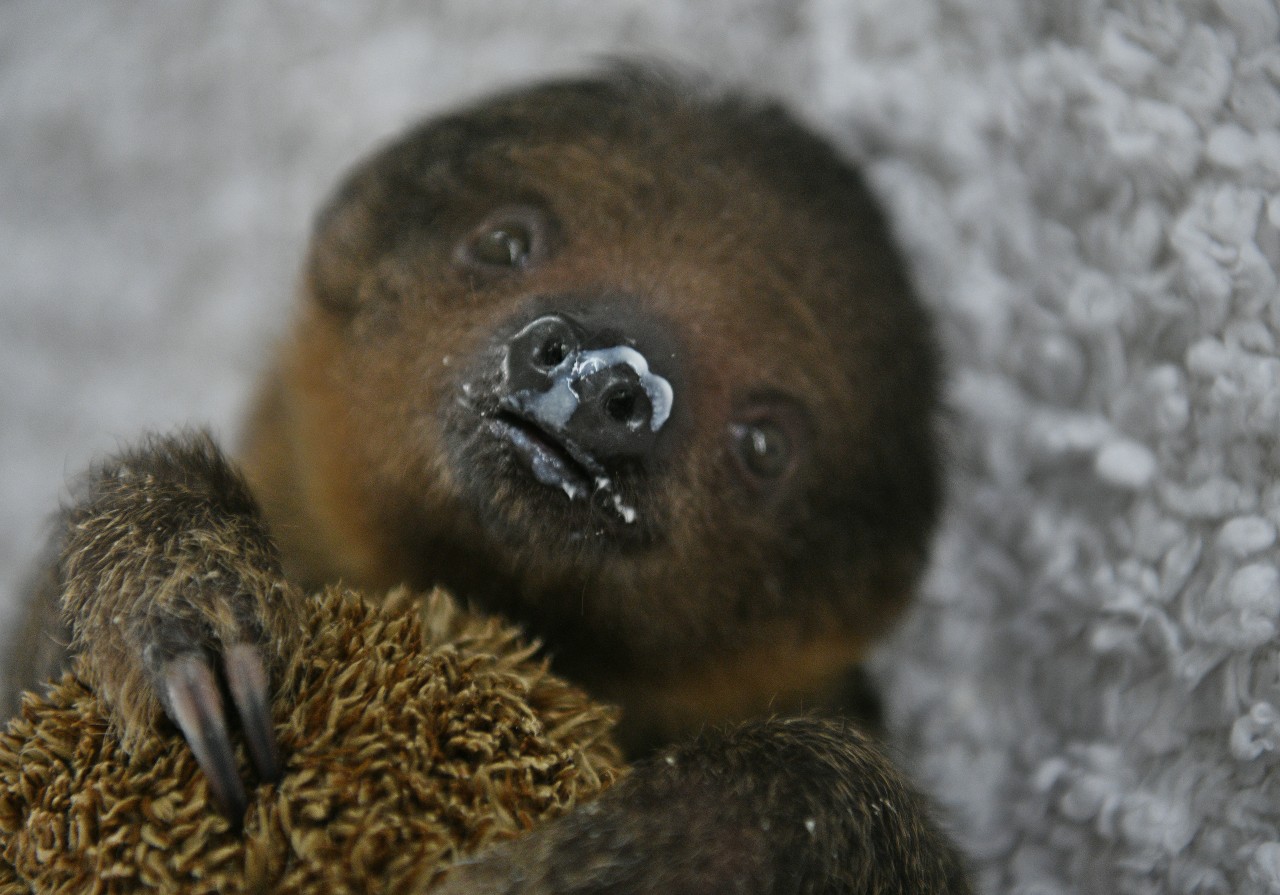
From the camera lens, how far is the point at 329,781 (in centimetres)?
114

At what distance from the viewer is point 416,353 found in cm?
180

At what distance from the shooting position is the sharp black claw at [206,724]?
1130 millimetres

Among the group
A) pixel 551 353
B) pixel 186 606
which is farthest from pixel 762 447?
A: pixel 186 606

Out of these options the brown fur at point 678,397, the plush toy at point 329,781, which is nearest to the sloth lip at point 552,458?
the brown fur at point 678,397

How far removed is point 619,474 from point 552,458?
101 millimetres

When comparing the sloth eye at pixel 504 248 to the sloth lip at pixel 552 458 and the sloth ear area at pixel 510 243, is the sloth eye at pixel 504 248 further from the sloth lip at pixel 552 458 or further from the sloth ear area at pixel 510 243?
the sloth lip at pixel 552 458

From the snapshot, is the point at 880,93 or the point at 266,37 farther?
the point at 266,37

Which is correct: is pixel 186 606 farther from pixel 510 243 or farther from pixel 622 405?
pixel 510 243

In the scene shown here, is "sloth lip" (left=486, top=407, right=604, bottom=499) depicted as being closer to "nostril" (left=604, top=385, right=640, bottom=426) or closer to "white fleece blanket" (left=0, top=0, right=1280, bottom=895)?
"nostril" (left=604, top=385, right=640, bottom=426)

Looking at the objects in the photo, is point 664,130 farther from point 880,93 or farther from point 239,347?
point 239,347

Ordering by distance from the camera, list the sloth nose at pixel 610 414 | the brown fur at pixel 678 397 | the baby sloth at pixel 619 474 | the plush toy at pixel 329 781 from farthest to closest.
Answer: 1. the brown fur at pixel 678 397
2. the sloth nose at pixel 610 414
3. the baby sloth at pixel 619 474
4. the plush toy at pixel 329 781

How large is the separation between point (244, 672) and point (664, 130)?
1.21 metres

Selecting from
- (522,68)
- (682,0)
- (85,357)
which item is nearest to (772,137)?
(682,0)

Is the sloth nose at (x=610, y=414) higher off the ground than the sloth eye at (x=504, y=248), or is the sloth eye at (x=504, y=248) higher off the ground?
the sloth eye at (x=504, y=248)
